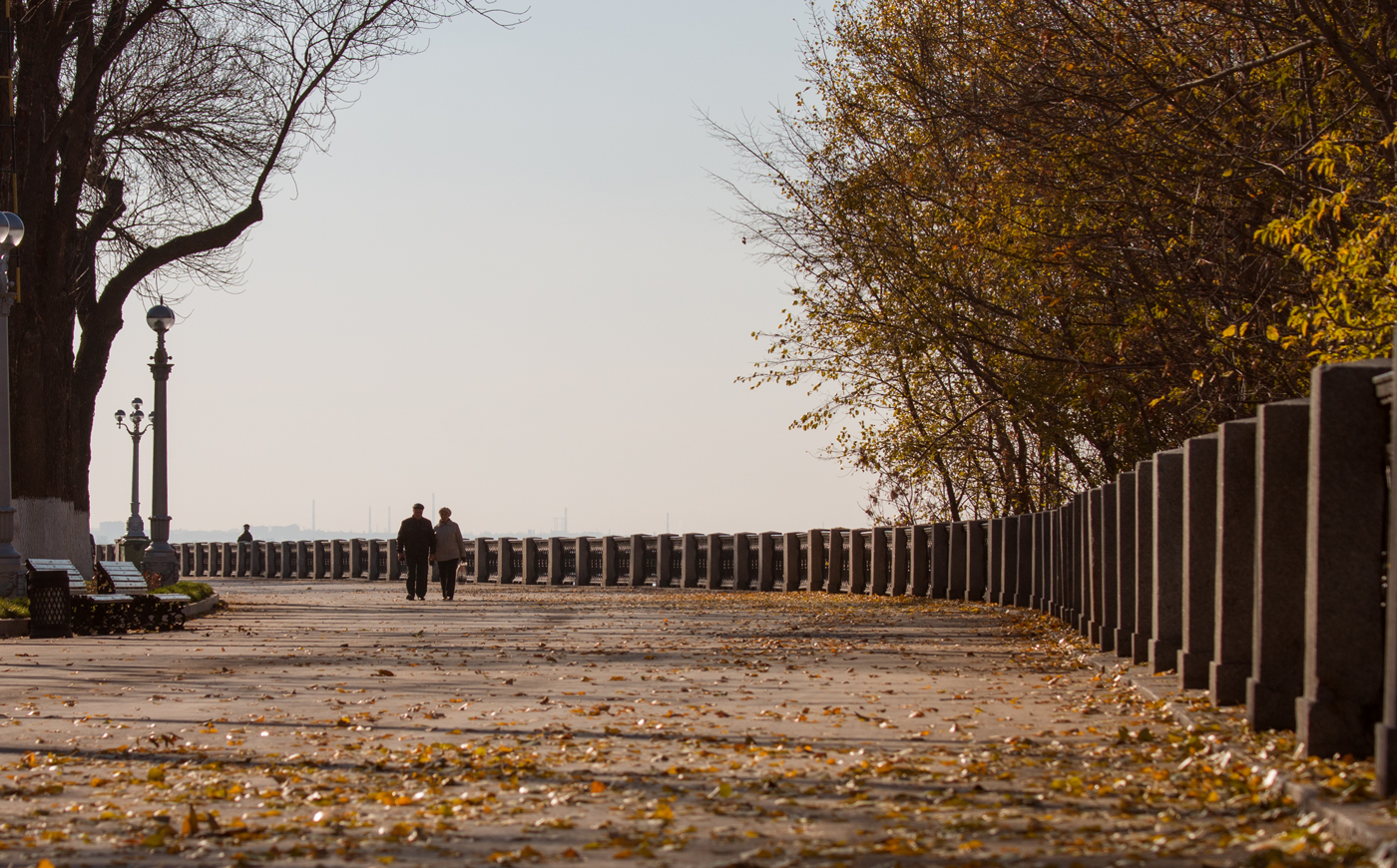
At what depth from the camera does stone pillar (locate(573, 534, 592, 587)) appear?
45.2 metres

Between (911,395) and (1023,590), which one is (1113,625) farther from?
(911,395)

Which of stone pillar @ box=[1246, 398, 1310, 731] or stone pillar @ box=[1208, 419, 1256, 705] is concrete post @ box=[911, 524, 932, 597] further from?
stone pillar @ box=[1246, 398, 1310, 731]

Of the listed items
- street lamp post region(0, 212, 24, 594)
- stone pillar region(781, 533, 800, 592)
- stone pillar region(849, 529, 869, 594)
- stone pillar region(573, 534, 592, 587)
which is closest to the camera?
street lamp post region(0, 212, 24, 594)

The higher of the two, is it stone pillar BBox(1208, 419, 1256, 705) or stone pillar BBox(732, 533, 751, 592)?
stone pillar BBox(1208, 419, 1256, 705)

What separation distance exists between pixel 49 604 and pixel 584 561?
88.6 ft

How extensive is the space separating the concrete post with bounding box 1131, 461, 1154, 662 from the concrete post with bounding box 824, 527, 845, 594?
22.1 meters

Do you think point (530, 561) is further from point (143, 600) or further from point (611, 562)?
point (143, 600)

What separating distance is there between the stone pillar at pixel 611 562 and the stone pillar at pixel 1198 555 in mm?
34539

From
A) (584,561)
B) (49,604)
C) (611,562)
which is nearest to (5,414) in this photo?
(49,604)

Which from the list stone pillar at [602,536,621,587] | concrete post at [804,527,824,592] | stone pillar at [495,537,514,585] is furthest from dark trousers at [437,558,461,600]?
stone pillar at [495,537,514,585]

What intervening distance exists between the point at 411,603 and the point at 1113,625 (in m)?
18.1

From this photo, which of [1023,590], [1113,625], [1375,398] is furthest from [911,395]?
[1375,398]

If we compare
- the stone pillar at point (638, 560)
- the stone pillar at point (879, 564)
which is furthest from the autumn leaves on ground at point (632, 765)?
the stone pillar at point (638, 560)

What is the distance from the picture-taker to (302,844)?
5734 mm
